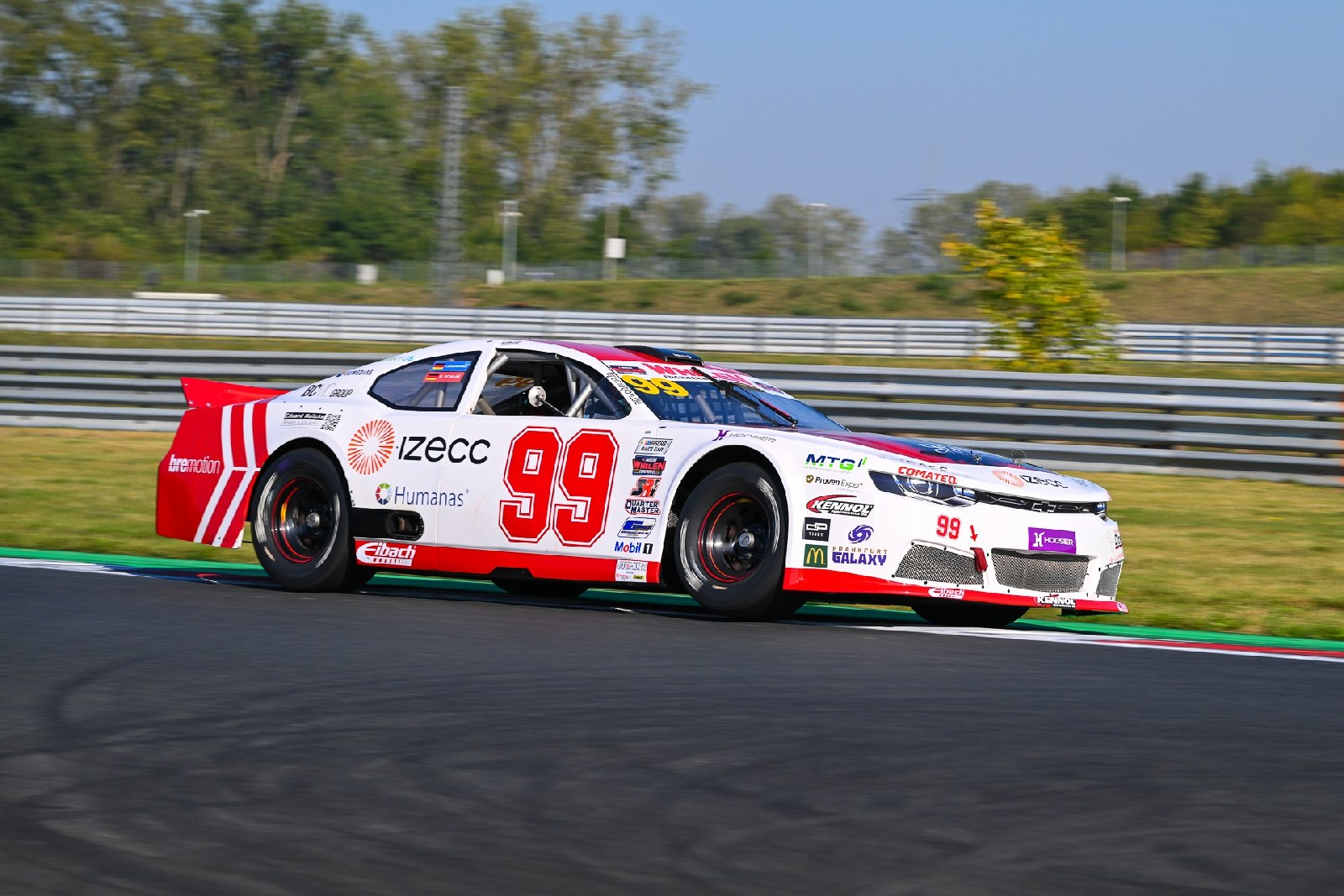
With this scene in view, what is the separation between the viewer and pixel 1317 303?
56.4 m

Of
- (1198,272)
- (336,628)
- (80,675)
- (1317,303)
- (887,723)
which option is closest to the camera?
(887,723)

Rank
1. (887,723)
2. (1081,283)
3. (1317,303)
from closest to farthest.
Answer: (887,723) → (1081,283) → (1317,303)

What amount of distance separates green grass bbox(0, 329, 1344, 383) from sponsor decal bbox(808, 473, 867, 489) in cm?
1558

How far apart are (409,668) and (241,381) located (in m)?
13.9

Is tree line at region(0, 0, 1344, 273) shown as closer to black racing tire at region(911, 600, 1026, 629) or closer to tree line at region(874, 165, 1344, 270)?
tree line at region(874, 165, 1344, 270)

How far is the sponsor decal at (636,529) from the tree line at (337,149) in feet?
251

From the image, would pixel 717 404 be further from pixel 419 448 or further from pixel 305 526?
pixel 305 526

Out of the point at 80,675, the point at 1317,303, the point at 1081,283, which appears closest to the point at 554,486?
the point at 80,675

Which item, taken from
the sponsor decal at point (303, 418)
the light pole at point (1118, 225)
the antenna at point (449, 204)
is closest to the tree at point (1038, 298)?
the sponsor decal at point (303, 418)

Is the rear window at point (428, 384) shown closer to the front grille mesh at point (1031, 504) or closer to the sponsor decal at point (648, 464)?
the sponsor decal at point (648, 464)

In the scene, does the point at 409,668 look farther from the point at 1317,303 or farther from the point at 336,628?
the point at 1317,303

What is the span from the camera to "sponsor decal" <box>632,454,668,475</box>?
834cm

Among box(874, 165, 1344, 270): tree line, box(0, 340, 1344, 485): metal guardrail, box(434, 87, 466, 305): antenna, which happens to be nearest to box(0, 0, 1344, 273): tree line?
box(874, 165, 1344, 270): tree line

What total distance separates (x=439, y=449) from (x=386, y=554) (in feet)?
1.96
